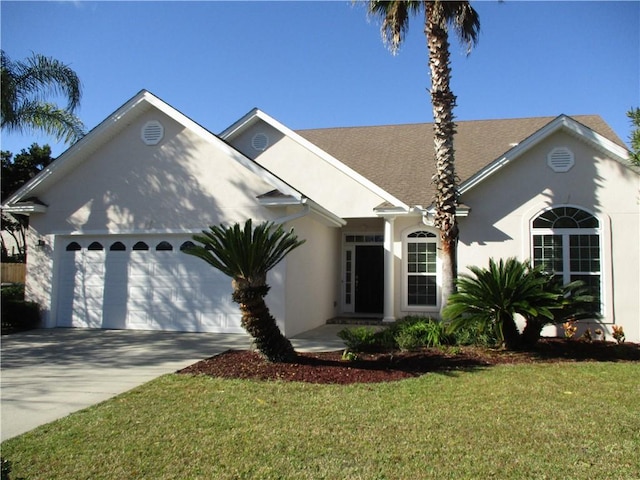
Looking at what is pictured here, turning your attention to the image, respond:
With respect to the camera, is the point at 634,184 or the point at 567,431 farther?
the point at 634,184

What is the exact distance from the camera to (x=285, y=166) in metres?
16.9

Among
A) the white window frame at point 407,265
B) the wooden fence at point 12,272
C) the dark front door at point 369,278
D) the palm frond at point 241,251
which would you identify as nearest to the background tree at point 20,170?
the wooden fence at point 12,272

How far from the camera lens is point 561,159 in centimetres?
1227

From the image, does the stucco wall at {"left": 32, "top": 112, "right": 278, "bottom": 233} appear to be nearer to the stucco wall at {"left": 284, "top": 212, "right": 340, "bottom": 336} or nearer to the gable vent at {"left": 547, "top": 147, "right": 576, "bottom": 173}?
the stucco wall at {"left": 284, "top": 212, "right": 340, "bottom": 336}

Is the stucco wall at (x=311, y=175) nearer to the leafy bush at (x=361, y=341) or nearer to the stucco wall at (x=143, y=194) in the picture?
the stucco wall at (x=143, y=194)

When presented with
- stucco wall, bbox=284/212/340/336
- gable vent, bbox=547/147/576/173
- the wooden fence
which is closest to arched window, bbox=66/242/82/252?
stucco wall, bbox=284/212/340/336

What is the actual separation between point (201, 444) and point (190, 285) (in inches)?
317

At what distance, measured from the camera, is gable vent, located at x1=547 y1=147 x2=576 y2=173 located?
1223 centimetres

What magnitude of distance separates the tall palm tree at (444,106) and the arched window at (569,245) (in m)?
2.48

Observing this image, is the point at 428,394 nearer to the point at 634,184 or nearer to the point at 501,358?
the point at 501,358

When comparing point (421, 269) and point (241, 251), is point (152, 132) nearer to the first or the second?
point (241, 251)

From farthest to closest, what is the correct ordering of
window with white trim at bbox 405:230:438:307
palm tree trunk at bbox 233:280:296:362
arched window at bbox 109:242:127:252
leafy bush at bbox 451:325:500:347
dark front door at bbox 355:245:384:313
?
dark front door at bbox 355:245:384:313, window with white trim at bbox 405:230:438:307, arched window at bbox 109:242:127:252, leafy bush at bbox 451:325:500:347, palm tree trunk at bbox 233:280:296:362

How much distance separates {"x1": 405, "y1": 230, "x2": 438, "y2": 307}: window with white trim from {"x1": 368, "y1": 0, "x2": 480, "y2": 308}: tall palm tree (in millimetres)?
3000

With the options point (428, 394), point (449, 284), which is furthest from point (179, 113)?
point (428, 394)
